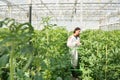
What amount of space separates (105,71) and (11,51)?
4.61 m

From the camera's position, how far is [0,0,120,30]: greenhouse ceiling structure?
59.1ft

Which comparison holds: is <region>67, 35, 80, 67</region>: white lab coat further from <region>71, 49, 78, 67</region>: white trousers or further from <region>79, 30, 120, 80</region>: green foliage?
<region>79, 30, 120, 80</region>: green foliage

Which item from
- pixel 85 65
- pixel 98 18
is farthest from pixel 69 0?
pixel 85 65

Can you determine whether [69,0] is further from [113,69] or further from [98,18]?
[113,69]

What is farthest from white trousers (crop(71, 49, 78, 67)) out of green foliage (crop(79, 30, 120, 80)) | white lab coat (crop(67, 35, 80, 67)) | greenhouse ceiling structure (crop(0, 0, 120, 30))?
greenhouse ceiling structure (crop(0, 0, 120, 30))

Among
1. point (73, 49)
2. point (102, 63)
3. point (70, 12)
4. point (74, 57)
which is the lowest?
point (102, 63)

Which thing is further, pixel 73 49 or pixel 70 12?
pixel 70 12

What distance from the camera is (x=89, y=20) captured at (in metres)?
29.1

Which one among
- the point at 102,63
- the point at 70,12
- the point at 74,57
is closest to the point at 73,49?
the point at 74,57

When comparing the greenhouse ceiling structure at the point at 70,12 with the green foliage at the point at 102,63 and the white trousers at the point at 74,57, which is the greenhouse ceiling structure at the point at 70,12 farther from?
the green foliage at the point at 102,63

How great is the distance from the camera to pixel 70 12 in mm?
24812

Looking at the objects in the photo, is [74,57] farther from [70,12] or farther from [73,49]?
[70,12]

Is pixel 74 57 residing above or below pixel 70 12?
below

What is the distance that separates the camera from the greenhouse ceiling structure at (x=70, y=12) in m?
18.0
